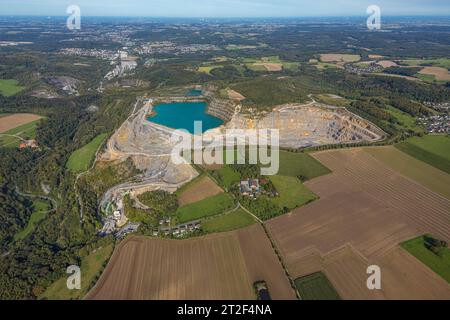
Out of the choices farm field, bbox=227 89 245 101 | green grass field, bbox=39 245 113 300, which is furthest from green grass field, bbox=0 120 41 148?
farm field, bbox=227 89 245 101

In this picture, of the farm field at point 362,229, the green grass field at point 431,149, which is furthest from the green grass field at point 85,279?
the green grass field at point 431,149

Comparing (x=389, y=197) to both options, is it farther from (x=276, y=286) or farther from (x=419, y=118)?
(x=419, y=118)

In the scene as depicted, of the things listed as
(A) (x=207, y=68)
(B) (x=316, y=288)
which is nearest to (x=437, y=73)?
(A) (x=207, y=68)

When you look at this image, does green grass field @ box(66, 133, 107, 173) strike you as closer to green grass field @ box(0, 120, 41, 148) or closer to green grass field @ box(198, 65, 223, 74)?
green grass field @ box(0, 120, 41, 148)

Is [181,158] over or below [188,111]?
below

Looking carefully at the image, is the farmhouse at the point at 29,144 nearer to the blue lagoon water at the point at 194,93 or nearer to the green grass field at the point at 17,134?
the green grass field at the point at 17,134

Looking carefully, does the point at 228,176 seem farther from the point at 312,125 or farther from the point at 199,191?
the point at 312,125
